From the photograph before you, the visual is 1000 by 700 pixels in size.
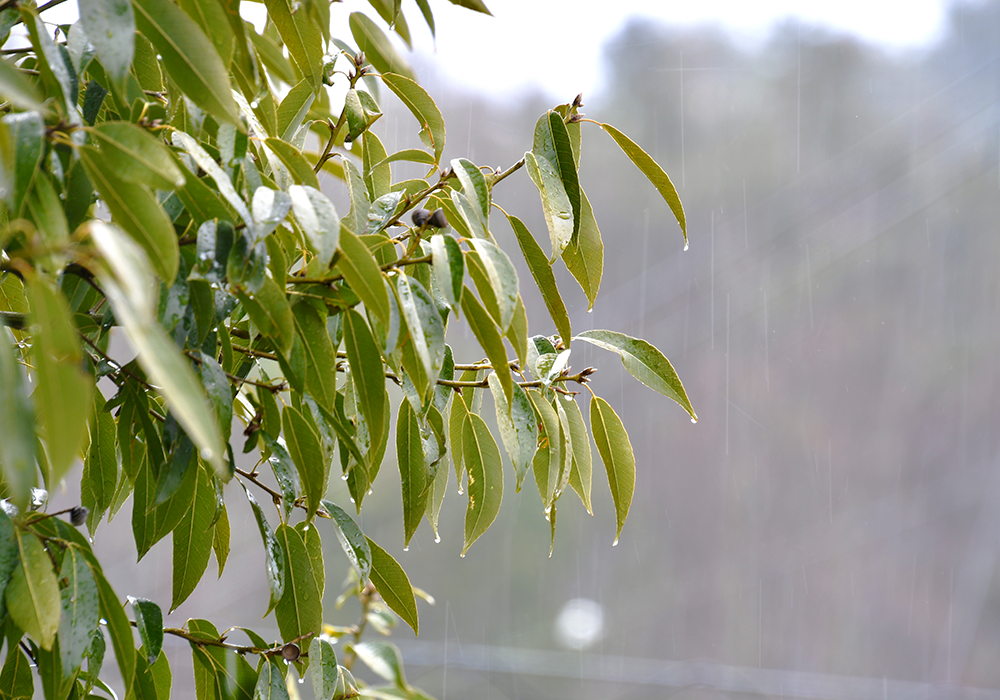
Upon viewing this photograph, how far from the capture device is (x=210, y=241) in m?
0.36

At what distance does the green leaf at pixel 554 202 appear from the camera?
47 centimetres

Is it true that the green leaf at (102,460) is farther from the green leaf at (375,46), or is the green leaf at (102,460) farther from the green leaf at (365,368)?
the green leaf at (375,46)

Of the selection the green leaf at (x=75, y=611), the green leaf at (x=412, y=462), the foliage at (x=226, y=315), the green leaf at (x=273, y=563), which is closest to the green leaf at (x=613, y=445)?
the foliage at (x=226, y=315)

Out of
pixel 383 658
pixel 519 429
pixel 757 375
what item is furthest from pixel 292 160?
pixel 757 375

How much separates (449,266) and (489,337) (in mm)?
66

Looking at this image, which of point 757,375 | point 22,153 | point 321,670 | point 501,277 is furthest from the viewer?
point 757,375

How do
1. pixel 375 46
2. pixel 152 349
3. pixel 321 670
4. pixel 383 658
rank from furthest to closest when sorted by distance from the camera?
1. pixel 383 658
2. pixel 375 46
3. pixel 321 670
4. pixel 152 349

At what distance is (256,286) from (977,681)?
1.92 meters

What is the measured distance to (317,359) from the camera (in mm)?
432

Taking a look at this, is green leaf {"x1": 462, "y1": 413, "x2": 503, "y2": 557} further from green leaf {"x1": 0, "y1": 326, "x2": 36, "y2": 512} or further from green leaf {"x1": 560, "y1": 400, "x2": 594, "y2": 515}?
green leaf {"x1": 0, "y1": 326, "x2": 36, "y2": 512}

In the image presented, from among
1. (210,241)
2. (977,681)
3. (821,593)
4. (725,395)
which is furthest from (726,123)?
(210,241)

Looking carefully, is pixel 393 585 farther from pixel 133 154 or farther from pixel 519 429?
pixel 133 154

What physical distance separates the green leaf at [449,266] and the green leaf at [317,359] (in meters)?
0.08

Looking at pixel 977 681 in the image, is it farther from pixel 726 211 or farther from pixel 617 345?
pixel 617 345
